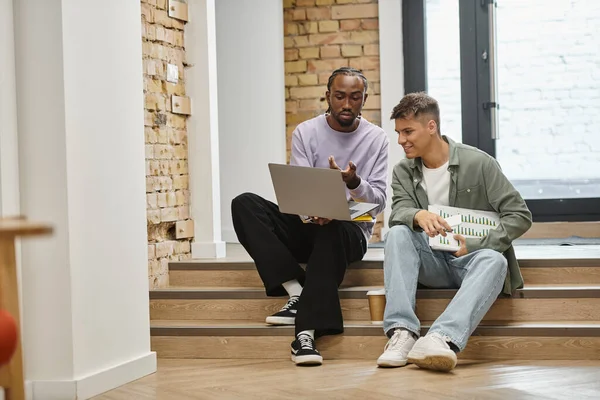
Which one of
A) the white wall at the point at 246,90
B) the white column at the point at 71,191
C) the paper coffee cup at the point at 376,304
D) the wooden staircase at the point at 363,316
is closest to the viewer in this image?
the white column at the point at 71,191

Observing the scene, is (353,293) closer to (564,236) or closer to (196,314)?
(196,314)

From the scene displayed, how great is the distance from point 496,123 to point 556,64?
0.58 metres

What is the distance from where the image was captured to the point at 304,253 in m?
4.25

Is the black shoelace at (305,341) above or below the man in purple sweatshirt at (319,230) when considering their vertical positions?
below

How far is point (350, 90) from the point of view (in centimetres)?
412

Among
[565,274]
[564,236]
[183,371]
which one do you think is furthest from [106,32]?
[564,236]

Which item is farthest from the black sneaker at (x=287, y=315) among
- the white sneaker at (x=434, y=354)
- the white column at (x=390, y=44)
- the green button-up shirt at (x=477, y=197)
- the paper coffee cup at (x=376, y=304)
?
the white column at (x=390, y=44)

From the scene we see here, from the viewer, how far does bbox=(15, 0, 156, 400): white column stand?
10.9 feet

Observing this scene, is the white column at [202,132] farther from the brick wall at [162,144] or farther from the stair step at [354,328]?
the stair step at [354,328]

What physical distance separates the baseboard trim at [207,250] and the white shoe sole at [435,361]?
1.60 meters

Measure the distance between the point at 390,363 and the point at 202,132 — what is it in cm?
180

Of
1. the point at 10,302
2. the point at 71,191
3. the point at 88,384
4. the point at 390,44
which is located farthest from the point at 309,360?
the point at 390,44

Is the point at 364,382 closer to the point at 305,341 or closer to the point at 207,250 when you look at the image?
the point at 305,341

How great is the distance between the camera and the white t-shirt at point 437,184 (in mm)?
3945
